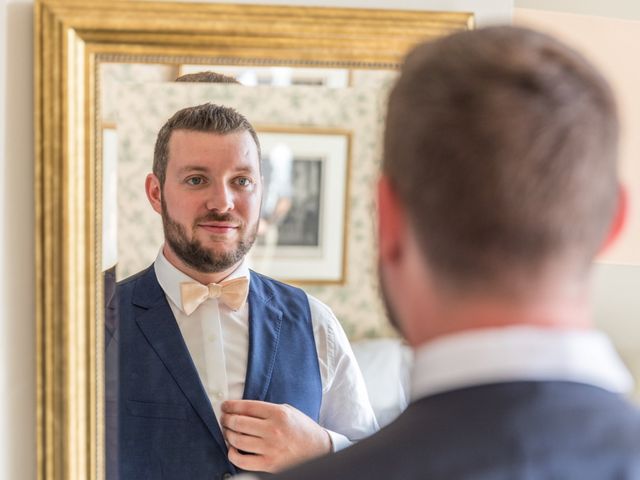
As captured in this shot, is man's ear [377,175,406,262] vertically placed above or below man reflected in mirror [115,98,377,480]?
above

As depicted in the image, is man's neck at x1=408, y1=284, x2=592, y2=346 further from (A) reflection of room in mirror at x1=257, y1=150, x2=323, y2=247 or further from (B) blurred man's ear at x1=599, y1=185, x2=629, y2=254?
(A) reflection of room in mirror at x1=257, y1=150, x2=323, y2=247

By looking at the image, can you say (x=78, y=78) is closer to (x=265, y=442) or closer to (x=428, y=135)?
(x=265, y=442)

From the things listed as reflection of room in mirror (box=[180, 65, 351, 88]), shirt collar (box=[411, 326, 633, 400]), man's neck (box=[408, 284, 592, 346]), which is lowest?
shirt collar (box=[411, 326, 633, 400])

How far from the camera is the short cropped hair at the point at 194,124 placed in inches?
49.9

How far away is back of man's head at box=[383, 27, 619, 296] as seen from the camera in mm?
651

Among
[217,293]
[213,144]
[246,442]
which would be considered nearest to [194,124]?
[213,144]

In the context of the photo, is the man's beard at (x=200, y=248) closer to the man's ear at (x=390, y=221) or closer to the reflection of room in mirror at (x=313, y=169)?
the reflection of room in mirror at (x=313, y=169)

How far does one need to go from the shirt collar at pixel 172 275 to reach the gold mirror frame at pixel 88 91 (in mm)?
100

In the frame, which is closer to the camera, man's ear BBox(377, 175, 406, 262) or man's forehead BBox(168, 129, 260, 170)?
man's ear BBox(377, 175, 406, 262)

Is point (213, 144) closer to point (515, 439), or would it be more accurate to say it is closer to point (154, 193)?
point (154, 193)

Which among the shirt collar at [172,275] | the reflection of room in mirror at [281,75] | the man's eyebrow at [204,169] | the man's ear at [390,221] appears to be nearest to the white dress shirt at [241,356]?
the shirt collar at [172,275]

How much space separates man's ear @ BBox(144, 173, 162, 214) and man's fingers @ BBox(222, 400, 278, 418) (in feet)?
1.00

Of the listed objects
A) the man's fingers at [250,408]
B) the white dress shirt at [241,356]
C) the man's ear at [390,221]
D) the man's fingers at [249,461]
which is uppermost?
the man's ear at [390,221]

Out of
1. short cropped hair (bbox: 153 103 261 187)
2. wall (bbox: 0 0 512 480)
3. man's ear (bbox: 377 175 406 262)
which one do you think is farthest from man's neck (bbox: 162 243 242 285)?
man's ear (bbox: 377 175 406 262)
